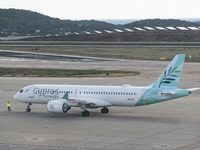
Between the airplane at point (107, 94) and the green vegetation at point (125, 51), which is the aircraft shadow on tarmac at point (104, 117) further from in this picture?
the green vegetation at point (125, 51)

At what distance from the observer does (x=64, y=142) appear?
39.4 m

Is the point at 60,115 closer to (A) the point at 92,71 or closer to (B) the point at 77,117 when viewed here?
(B) the point at 77,117

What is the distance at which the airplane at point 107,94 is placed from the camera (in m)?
49.3

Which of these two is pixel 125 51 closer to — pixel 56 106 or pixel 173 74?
pixel 56 106

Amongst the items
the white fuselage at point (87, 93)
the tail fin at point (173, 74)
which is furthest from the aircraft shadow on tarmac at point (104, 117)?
the tail fin at point (173, 74)

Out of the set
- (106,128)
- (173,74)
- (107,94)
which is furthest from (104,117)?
(173,74)

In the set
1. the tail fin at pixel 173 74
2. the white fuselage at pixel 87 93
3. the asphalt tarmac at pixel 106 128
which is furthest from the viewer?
the white fuselage at pixel 87 93

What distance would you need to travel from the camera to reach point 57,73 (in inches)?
4038

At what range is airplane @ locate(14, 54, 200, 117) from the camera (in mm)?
49344

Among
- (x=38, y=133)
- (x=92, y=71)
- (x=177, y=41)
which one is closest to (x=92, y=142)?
(x=38, y=133)

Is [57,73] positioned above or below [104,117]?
above

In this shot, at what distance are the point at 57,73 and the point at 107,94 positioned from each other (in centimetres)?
5093

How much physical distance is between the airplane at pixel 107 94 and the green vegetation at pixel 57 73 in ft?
138

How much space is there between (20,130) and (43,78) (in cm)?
5176
